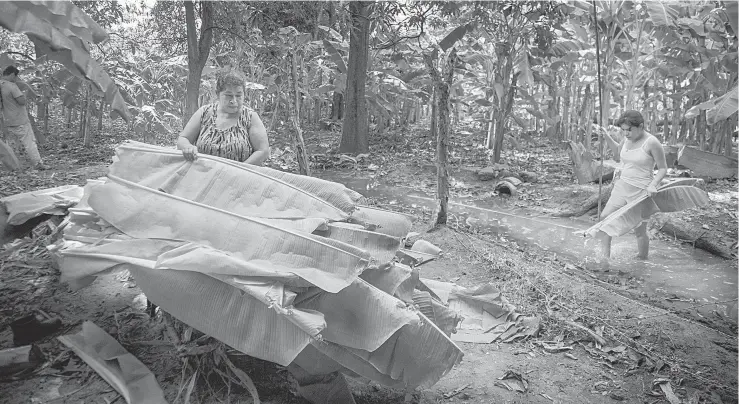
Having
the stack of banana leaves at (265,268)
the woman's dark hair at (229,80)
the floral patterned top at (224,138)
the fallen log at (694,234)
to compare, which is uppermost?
the woman's dark hair at (229,80)

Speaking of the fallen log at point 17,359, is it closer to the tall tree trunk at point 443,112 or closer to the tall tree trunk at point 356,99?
the tall tree trunk at point 443,112

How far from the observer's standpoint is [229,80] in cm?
373

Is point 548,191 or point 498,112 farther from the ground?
point 498,112

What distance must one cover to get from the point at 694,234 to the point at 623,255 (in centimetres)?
133

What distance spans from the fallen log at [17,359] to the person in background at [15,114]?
7.22m

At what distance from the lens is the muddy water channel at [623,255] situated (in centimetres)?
539

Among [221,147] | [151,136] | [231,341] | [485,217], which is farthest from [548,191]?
[151,136]

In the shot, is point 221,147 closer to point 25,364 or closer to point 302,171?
point 25,364

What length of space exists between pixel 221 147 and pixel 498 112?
9.39 m

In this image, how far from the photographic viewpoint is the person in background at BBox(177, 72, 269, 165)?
3793mm

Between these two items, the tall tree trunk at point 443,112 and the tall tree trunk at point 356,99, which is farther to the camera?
the tall tree trunk at point 356,99

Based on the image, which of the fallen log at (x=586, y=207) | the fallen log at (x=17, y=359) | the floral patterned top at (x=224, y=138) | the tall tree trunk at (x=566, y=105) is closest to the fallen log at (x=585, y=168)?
the fallen log at (x=586, y=207)

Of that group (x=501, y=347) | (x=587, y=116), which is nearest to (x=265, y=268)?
(x=501, y=347)

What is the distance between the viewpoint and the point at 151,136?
15.3m
